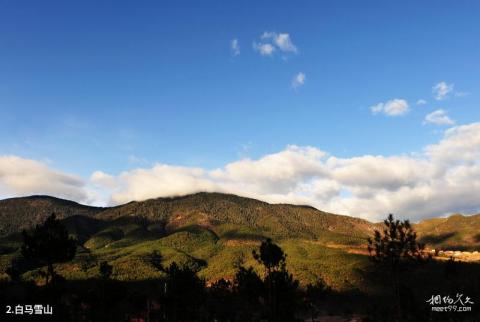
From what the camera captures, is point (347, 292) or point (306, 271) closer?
point (347, 292)

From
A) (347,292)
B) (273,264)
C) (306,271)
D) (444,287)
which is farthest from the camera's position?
(306,271)

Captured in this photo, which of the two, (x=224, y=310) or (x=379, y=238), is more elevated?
(x=379, y=238)

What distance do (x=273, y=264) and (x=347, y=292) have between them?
11154 cm

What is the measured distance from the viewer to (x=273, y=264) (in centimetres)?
5775

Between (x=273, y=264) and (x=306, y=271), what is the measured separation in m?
138

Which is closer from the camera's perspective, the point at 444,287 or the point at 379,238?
the point at 379,238

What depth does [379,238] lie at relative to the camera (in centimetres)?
4362

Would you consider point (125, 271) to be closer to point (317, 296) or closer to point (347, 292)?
point (347, 292)

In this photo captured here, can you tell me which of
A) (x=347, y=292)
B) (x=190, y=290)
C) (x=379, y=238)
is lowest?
(x=347, y=292)

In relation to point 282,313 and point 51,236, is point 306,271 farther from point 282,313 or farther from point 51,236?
point 51,236

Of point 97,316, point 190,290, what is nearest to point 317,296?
point 190,290

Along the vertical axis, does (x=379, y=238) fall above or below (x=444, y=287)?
above

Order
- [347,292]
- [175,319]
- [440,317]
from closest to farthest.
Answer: [440,317] < [175,319] < [347,292]

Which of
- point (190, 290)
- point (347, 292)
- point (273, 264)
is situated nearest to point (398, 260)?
point (273, 264)
